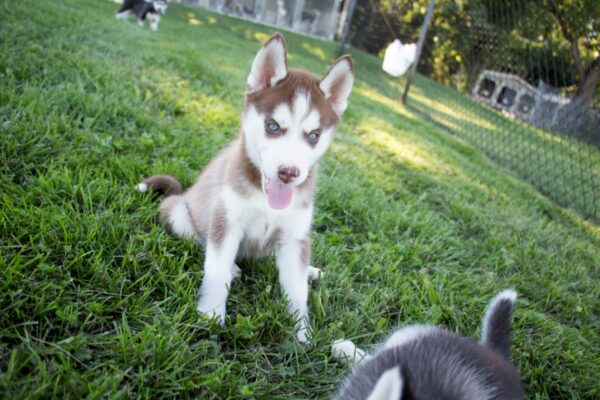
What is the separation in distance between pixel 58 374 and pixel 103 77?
3.91m

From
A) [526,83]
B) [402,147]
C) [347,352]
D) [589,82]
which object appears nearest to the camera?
[347,352]

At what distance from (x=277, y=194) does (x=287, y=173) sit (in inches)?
7.5

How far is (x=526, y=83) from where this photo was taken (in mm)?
10133

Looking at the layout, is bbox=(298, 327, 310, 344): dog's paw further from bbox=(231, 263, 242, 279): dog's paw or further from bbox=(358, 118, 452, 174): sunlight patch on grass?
bbox=(358, 118, 452, 174): sunlight patch on grass

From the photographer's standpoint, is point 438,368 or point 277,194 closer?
point 438,368

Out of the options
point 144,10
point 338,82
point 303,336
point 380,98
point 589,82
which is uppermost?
point 589,82

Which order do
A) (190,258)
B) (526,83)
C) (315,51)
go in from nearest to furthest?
(190,258), (526,83), (315,51)

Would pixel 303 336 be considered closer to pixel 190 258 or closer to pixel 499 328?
pixel 190 258

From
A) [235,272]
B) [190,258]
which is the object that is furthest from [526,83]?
[190,258]

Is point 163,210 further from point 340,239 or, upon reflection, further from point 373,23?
point 373,23

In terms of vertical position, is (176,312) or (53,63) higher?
(53,63)

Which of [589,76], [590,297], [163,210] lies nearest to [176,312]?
[163,210]

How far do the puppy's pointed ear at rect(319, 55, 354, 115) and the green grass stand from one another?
1.04m

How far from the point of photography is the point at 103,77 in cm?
450
